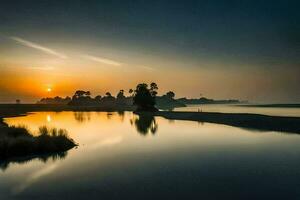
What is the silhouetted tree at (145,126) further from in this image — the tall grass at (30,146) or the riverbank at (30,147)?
the riverbank at (30,147)

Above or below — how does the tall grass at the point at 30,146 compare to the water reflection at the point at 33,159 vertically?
above

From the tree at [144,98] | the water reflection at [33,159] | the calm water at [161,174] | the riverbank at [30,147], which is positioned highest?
the tree at [144,98]

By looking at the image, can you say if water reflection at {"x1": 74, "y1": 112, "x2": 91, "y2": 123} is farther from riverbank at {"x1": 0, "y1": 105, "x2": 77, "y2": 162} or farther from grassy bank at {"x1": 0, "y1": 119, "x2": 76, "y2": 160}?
riverbank at {"x1": 0, "y1": 105, "x2": 77, "y2": 162}

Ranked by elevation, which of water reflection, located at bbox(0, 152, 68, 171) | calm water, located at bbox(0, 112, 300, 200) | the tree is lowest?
calm water, located at bbox(0, 112, 300, 200)

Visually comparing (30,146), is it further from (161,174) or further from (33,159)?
(161,174)

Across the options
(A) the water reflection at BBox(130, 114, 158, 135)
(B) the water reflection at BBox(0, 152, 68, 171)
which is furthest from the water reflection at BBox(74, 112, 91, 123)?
(B) the water reflection at BBox(0, 152, 68, 171)

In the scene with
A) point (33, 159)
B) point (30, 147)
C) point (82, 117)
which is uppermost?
point (82, 117)

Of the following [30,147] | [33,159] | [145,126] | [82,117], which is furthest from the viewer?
[82,117]

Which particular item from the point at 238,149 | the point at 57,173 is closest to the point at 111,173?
the point at 57,173

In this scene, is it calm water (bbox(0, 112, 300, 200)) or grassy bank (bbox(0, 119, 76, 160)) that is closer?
calm water (bbox(0, 112, 300, 200))

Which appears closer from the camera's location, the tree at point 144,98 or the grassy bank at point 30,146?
the grassy bank at point 30,146

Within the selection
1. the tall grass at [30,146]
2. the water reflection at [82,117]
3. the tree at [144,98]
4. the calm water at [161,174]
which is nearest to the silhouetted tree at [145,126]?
the water reflection at [82,117]

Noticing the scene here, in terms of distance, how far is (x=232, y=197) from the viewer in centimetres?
1431

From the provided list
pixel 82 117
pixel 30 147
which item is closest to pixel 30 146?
pixel 30 147
